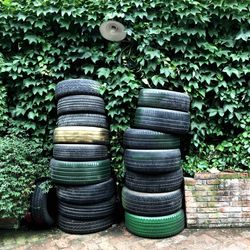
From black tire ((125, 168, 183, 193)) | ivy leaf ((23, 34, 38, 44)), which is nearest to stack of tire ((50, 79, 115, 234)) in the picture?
black tire ((125, 168, 183, 193))

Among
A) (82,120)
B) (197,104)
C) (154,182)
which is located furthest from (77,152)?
(197,104)

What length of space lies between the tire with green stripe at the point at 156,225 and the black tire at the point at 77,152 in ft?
2.81

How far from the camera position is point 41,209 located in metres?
3.24

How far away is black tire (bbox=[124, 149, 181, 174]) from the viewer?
2969 millimetres

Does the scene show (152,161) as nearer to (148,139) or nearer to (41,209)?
(148,139)

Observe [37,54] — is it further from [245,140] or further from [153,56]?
[245,140]

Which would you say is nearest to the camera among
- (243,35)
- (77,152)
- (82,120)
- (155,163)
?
(155,163)

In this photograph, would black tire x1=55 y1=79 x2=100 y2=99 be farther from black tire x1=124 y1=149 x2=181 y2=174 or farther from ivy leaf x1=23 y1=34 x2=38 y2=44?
black tire x1=124 y1=149 x2=181 y2=174

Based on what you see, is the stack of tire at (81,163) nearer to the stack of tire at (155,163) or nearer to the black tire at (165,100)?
the stack of tire at (155,163)

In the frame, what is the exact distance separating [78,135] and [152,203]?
1153mm

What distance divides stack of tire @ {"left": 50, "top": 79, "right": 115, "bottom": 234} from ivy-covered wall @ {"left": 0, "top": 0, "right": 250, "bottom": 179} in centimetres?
34

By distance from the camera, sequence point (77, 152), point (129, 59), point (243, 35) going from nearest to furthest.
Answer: point (77, 152), point (243, 35), point (129, 59)

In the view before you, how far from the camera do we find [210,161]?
3.46 meters

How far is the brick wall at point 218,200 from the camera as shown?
3199 millimetres
